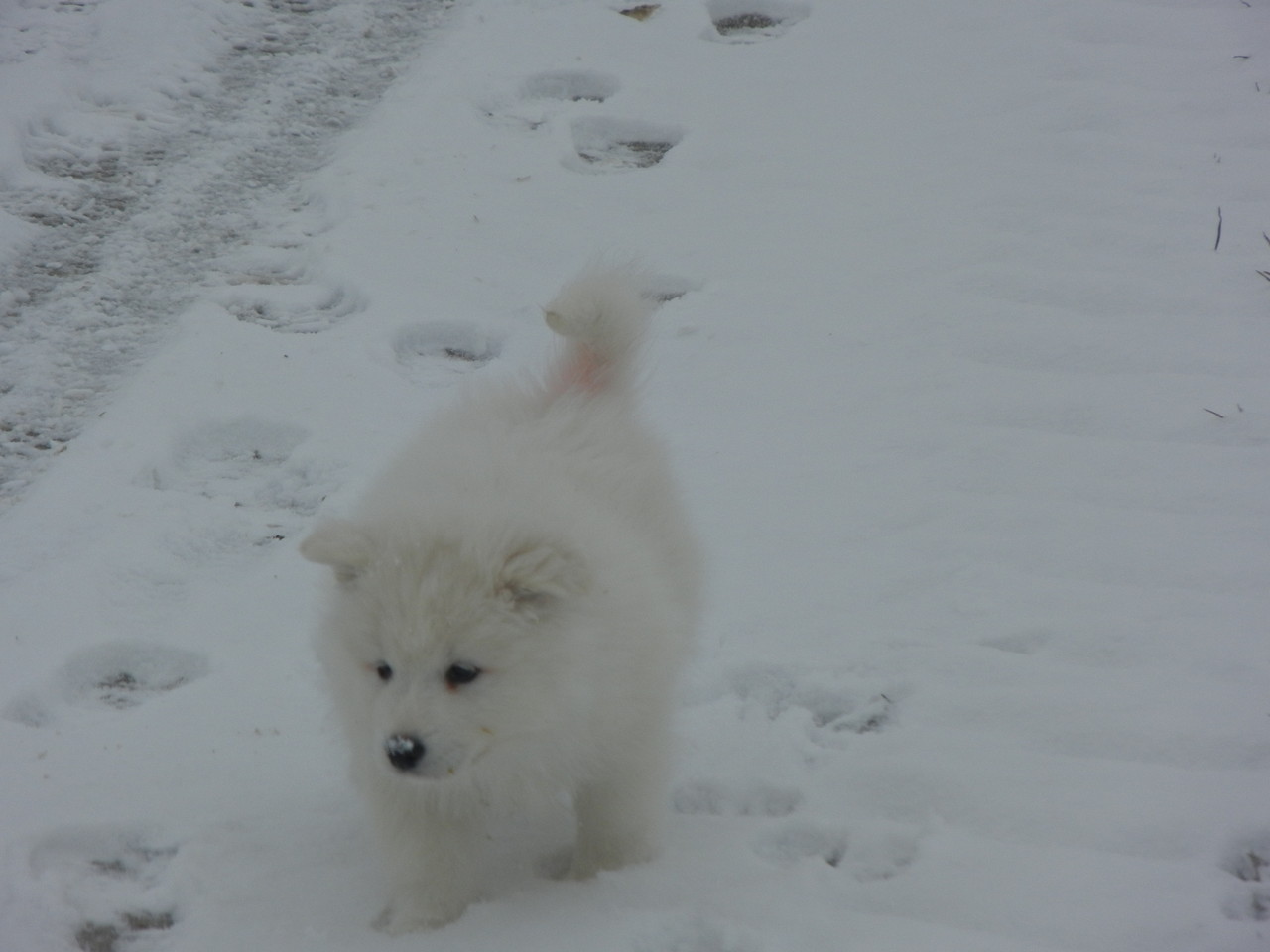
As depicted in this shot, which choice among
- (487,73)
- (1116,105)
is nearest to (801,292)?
(1116,105)

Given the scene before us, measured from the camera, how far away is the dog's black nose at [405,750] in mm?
2215

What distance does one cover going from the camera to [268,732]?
304 cm

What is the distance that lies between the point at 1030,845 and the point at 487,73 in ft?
17.0

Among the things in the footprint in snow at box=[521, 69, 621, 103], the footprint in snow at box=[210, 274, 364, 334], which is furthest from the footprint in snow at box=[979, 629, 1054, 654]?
the footprint in snow at box=[521, 69, 621, 103]

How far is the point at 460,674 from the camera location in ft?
7.61

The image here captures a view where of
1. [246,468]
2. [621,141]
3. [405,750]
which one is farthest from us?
[621,141]

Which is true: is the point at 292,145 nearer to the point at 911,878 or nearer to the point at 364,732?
the point at 364,732

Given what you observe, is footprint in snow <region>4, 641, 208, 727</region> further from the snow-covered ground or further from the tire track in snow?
the tire track in snow

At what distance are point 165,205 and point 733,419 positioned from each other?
9.48 feet

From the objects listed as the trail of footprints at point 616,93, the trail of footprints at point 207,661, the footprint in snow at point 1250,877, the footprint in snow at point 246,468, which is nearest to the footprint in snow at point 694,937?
the trail of footprints at point 207,661

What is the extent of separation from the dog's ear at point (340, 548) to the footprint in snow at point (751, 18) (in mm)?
5302

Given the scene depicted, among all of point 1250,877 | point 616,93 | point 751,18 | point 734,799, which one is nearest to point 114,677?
point 734,799

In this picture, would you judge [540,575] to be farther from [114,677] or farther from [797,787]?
[114,677]

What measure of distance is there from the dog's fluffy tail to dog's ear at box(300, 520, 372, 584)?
913 millimetres
